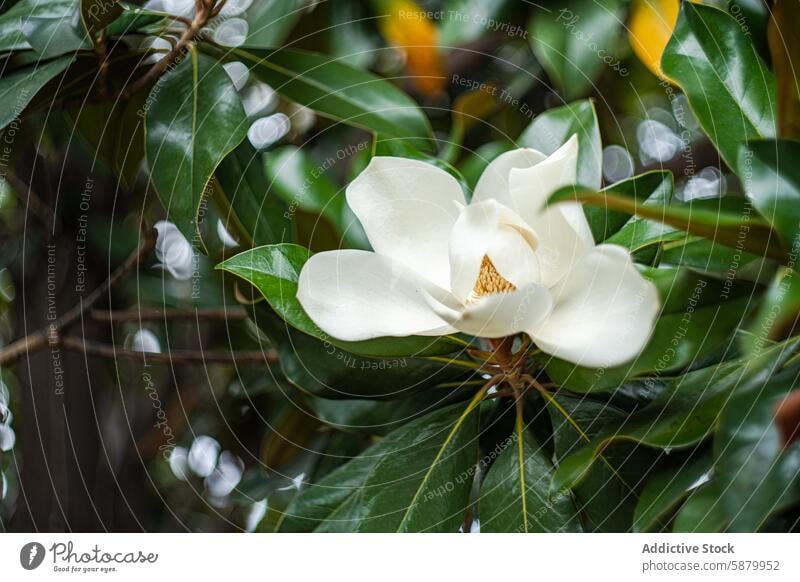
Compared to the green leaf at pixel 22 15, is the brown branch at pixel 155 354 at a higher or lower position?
lower

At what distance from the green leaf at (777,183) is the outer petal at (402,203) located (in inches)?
4.7

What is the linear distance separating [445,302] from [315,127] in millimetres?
180

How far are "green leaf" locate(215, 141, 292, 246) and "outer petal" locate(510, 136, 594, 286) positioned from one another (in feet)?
0.39

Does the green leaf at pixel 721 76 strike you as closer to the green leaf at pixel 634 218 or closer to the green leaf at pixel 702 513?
the green leaf at pixel 634 218

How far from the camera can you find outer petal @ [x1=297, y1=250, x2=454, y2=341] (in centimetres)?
36

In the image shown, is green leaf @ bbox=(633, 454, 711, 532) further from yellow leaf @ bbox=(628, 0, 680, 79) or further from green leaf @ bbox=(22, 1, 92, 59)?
green leaf @ bbox=(22, 1, 92, 59)

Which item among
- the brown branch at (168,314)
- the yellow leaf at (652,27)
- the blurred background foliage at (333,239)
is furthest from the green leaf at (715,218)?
the brown branch at (168,314)

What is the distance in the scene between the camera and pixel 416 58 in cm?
47

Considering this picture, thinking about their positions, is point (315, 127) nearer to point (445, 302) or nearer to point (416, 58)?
point (416, 58)

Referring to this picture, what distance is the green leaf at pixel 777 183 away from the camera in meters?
Result: 0.32

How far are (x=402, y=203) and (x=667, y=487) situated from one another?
16 centimetres

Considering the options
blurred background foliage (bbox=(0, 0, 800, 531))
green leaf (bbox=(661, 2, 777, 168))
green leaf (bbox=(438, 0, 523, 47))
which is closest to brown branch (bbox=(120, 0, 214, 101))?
blurred background foliage (bbox=(0, 0, 800, 531))
